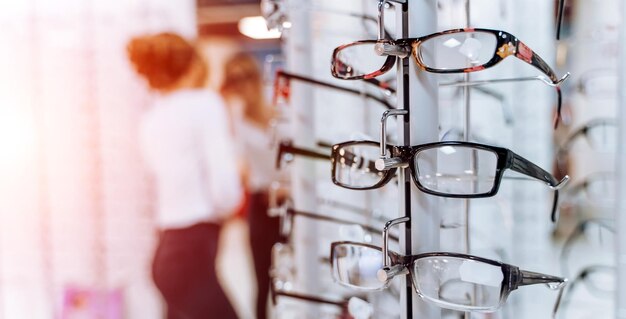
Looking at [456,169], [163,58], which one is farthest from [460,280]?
[163,58]

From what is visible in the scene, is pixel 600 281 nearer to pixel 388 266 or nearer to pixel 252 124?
pixel 388 266

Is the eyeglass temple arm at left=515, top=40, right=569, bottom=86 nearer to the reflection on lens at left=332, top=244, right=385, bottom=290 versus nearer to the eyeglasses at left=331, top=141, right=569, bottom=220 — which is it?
the eyeglasses at left=331, top=141, right=569, bottom=220

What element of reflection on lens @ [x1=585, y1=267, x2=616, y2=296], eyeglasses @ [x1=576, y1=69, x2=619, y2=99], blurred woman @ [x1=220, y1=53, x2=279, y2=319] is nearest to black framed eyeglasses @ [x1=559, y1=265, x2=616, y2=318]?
reflection on lens @ [x1=585, y1=267, x2=616, y2=296]

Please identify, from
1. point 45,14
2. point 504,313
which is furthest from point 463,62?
point 45,14

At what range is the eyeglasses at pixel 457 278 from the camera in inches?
20.5

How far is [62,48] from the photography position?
4.66 ft

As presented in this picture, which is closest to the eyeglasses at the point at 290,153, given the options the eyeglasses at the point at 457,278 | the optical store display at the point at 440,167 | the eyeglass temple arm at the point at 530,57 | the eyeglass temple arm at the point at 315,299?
the optical store display at the point at 440,167

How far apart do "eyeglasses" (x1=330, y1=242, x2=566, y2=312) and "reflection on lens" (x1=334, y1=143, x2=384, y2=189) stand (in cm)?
7

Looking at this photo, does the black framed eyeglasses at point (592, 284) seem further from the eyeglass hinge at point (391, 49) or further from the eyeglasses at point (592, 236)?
the eyeglass hinge at point (391, 49)

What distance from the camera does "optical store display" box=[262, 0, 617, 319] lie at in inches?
21.3

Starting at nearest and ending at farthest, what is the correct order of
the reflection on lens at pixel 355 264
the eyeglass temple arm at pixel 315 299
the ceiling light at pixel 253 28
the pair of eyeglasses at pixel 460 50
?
the pair of eyeglasses at pixel 460 50 < the reflection on lens at pixel 355 264 < the eyeglass temple arm at pixel 315 299 < the ceiling light at pixel 253 28

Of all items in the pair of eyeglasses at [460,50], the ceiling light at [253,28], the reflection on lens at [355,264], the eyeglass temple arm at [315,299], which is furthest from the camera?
the ceiling light at [253,28]

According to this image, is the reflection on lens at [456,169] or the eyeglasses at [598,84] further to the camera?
the eyeglasses at [598,84]

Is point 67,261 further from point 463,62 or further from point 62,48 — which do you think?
point 463,62
